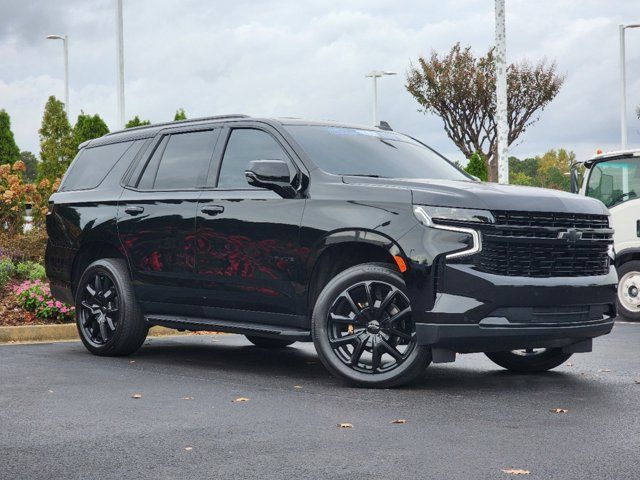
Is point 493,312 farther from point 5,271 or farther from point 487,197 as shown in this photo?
point 5,271

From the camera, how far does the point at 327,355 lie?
7.62 m

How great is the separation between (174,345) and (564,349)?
14.6ft

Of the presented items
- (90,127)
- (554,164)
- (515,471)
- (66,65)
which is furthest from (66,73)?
(554,164)

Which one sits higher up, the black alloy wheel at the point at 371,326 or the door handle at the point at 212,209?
the door handle at the point at 212,209

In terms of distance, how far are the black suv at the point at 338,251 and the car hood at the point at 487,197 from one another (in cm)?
1

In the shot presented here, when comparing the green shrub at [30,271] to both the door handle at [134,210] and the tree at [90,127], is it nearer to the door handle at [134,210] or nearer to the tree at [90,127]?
the door handle at [134,210]

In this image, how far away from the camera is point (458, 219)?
7105 mm

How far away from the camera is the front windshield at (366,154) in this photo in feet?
26.7

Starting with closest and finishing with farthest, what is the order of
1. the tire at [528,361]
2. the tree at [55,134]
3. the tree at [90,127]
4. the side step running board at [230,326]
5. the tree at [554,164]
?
the side step running board at [230,326]
the tire at [528,361]
the tree at [90,127]
the tree at [55,134]
the tree at [554,164]

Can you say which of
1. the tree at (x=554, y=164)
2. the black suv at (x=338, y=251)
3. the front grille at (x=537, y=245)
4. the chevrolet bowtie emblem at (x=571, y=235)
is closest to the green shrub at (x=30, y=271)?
the black suv at (x=338, y=251)

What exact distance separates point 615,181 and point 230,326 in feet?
26.9

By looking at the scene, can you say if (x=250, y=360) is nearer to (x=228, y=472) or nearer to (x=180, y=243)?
(x=180, y=243)

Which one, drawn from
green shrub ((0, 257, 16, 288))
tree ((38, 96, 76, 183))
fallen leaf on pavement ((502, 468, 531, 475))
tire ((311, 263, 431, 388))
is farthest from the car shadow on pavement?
tree ((38, 96, 76, 183))

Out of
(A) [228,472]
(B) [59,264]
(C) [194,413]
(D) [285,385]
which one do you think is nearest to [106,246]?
(B) [59,264]
